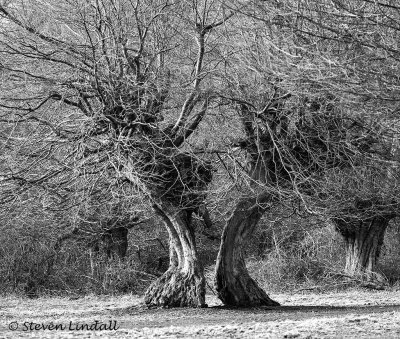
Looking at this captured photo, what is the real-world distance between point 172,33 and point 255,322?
197 inches

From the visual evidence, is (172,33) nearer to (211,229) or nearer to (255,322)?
(255,322)

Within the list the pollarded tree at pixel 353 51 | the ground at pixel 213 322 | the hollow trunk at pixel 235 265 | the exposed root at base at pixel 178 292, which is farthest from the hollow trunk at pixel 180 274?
the pollarded tree at pixel 353 51

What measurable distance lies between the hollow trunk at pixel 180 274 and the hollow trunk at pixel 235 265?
1.75ft

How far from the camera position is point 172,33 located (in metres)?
13.7

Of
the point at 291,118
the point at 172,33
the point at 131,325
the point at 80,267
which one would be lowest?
the point at 131,325

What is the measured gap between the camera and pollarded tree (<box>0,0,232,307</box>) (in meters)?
12.7

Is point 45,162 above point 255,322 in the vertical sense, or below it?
above

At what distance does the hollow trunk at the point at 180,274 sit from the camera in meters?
14.1

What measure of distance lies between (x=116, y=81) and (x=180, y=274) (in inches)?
145

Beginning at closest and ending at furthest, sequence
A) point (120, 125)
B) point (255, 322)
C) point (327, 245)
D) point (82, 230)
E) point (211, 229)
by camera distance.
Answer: point (255, 322), point (120, 125), point (82, 230), point (327, 245), point (211, 229)

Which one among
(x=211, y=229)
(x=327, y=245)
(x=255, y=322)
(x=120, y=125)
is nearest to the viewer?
(x=255, y=322)

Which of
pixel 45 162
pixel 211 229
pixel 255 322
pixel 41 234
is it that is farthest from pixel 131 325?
pixel 211 229

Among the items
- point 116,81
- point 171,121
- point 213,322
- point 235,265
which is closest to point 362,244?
point 235,265

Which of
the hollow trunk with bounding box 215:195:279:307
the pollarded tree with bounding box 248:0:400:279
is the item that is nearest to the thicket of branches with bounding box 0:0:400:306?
the hollow trunk with bounding box 215:195:279:307
